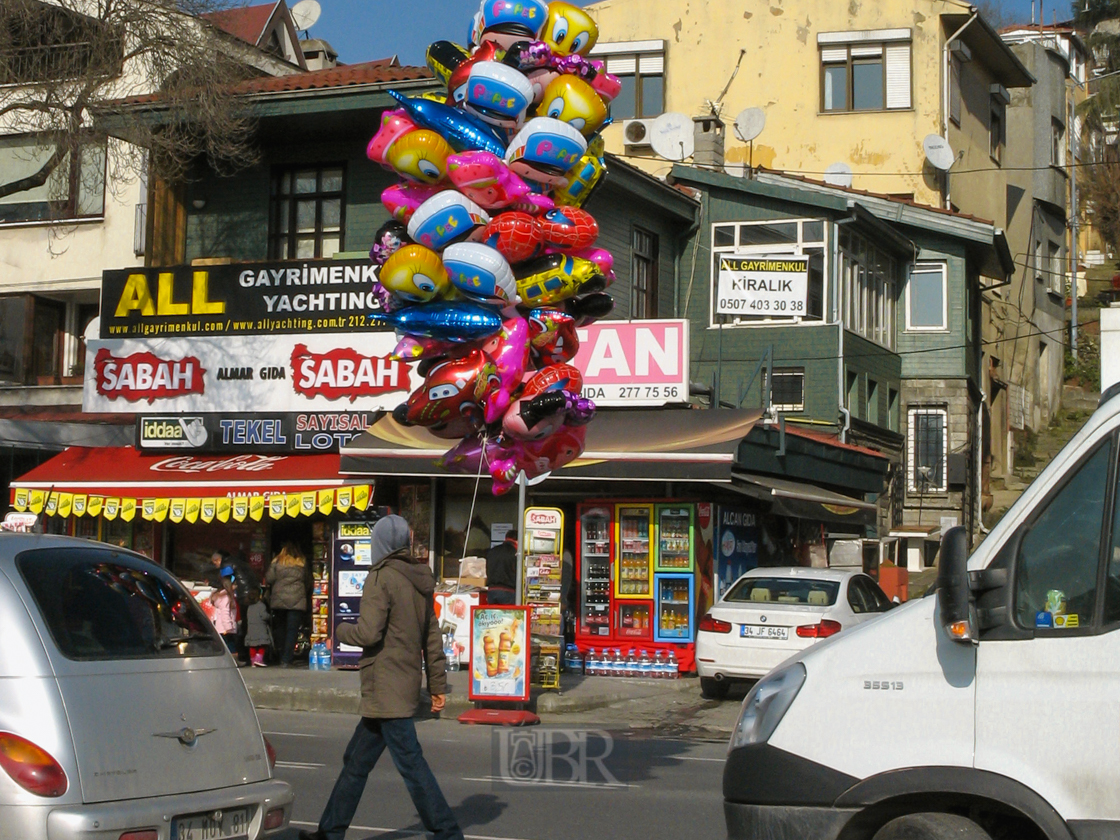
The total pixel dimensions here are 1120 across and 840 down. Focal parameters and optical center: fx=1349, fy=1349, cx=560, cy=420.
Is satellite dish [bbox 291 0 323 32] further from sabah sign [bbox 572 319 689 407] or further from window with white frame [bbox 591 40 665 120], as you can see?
sabah sign [bbox 572 319 689 407]

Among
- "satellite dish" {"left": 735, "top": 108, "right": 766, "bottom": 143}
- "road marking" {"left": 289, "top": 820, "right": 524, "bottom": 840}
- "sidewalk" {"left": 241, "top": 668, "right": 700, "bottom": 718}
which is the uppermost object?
"satellite dish" {"left": 735, "top": 108, "right": 766, "bottom": 143}

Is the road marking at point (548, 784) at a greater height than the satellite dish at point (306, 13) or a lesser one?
lesser

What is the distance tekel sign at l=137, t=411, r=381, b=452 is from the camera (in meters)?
19.6

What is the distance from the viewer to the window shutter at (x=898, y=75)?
33.1 m

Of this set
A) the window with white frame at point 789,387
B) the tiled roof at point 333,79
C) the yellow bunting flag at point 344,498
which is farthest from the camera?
the window with white frame at point 789,387

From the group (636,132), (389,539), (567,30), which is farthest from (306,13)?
(389,539)

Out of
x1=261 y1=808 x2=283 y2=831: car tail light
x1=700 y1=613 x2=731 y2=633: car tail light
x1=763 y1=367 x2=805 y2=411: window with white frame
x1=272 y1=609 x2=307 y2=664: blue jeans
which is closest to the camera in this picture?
x1=261 y1=808 x2=283 y2=831: car tail light

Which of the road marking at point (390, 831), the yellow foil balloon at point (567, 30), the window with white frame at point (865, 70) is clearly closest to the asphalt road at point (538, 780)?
the road marking at point (390, 831)

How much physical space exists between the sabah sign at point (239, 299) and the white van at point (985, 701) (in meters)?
15.0

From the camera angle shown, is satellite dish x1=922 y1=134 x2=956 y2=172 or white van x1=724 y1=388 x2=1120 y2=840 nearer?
white van x1=724 y1=388 x2=1120 y2=840

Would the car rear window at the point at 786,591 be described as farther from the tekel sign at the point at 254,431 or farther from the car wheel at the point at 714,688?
the tekel sign at the point at 254,431

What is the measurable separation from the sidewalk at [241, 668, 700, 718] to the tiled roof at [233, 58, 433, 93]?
898cm

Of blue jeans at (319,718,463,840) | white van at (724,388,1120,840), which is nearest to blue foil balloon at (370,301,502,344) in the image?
blue jeans at (319,718,463,840)

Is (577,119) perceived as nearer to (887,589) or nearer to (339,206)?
(339,206)
